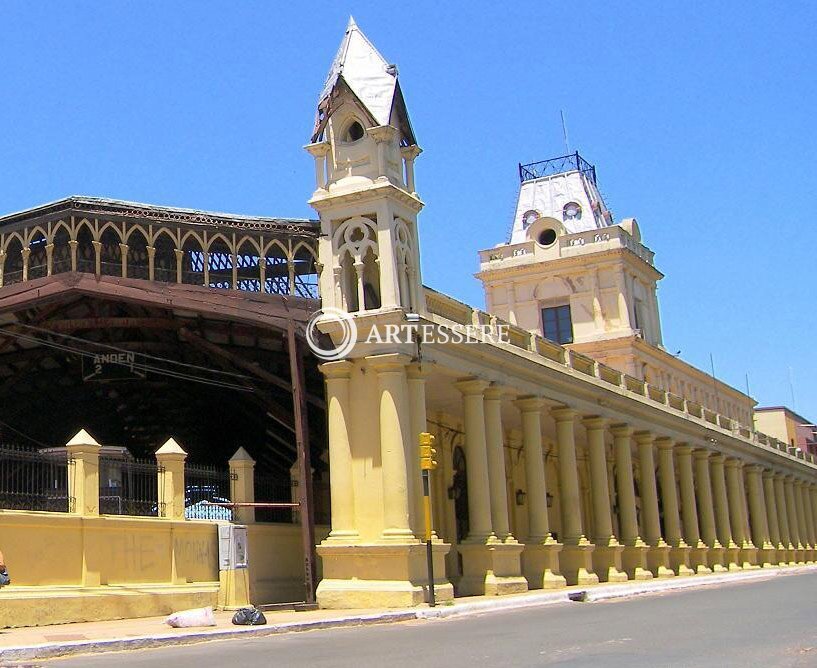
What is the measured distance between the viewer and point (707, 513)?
4175cm

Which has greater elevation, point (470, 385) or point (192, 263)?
point (192, 263)

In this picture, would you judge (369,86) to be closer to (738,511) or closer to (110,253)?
(110,253)

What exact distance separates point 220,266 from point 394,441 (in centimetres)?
650

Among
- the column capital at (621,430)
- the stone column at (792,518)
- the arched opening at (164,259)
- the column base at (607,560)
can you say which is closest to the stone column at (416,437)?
the arched opening at (164,259)

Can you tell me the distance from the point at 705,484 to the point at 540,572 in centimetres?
1723

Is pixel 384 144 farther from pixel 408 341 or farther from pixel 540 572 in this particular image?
pixel 540 572

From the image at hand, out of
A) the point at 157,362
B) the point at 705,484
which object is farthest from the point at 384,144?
the point at 705,484

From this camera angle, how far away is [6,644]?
14.0 m

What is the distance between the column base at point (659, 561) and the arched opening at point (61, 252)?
19856 mm

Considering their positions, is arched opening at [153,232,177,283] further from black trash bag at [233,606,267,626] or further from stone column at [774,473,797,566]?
stone column at [774,473,797,566]

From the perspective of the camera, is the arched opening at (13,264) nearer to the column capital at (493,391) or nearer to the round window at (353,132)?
the round window at (353,132)

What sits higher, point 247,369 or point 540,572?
point 247,369

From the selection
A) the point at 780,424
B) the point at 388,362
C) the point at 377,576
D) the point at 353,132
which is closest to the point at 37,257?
the point at 353,132

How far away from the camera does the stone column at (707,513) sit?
41438mm
